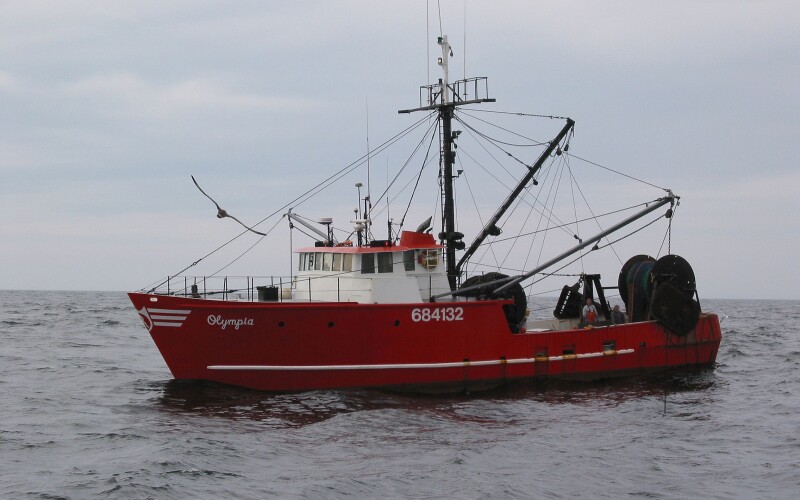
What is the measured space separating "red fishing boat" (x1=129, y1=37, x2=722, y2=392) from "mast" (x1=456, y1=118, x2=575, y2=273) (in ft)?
0.13

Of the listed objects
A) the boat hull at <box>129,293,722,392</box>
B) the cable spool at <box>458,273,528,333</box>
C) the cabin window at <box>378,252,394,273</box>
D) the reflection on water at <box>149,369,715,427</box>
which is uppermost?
the cabin window at <box>378,252,394,273</box>

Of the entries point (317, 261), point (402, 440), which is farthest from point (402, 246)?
point (402, 440)

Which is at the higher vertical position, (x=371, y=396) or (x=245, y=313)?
(x=245, y=313)

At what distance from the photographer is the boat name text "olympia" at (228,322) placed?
19.3 metres

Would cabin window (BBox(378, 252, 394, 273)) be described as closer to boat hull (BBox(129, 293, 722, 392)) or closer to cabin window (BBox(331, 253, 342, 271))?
cabin window (BBox(331, 253, 342, 271))

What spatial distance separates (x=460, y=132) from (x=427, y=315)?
231 inches

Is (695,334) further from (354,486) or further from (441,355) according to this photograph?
(354,486)

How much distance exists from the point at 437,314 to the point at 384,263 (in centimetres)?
195

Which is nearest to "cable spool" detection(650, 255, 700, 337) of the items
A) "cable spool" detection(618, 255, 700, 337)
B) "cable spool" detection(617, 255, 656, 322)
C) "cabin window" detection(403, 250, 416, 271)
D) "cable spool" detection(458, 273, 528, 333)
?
"cable spool" detection(618, 255, 700, 337)

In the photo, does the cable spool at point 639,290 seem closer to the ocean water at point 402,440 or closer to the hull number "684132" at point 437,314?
the ocean water at point 402,440

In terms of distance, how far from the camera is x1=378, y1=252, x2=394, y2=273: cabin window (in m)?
21.0

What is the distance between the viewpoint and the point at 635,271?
25.0 m

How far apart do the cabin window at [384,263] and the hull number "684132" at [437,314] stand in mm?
1624

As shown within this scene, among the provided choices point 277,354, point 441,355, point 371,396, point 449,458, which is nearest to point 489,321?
point 441,355
